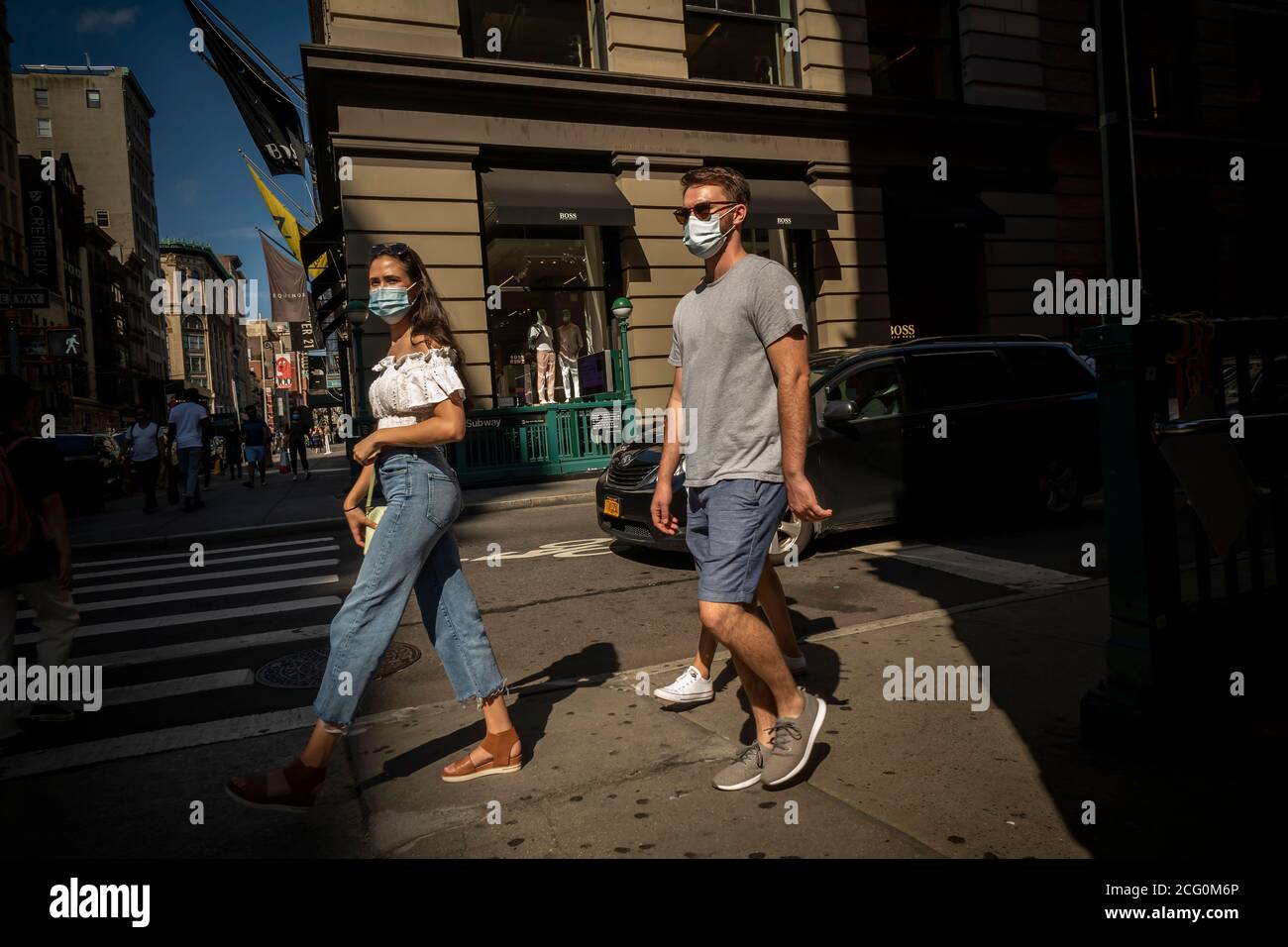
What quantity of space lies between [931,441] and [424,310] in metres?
5.81

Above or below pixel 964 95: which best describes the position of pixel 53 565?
below

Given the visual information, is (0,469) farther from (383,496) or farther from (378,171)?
(378,171)

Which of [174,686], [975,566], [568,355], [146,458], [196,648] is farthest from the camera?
[568,355]

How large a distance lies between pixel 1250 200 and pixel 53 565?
87.6 ft

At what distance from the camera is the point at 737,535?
3.00 metres

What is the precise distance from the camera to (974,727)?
3553 mm

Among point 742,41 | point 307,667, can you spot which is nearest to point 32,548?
point 307,667

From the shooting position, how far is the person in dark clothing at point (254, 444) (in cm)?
2042

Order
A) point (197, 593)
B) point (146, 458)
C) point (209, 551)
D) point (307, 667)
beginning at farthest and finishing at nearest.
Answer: point (146, 458)
point (209, 551)
point (197, 593)
point (307, 667)

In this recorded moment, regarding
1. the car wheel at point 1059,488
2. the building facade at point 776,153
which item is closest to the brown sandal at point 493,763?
the car wheel at point 1059,488

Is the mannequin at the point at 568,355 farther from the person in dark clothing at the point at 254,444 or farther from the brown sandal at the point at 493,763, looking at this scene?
the brown sandal at the point at 493,763

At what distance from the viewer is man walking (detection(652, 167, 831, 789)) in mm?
3004

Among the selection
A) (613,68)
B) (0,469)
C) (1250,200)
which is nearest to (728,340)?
(0,469)

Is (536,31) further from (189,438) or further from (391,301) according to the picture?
(391,301)
